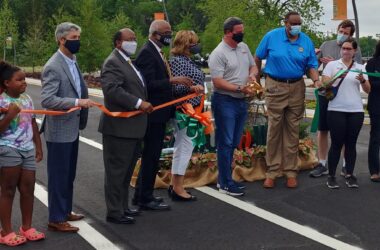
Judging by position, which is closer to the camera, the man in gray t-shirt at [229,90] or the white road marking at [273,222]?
the white road marking at [273,222]

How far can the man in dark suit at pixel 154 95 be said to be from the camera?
5.73 meters

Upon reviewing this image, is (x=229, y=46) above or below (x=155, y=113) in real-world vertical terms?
above

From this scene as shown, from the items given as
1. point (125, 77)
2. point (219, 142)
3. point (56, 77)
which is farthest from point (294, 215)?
point (56, 77)

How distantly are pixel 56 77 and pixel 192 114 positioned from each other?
169cm

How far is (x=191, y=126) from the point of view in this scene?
6156mm

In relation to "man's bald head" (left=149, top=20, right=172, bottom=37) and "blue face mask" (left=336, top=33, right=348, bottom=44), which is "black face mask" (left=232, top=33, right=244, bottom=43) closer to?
"man's bald head" (left=149, top=20, right=172, bottom=37)

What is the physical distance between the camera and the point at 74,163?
5.38 m

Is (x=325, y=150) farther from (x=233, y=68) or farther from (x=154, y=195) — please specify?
(x=154, y=195)

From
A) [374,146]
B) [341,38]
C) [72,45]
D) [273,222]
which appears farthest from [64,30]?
[374,146]

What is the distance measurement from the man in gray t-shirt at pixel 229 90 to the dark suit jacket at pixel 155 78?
2.62 ft

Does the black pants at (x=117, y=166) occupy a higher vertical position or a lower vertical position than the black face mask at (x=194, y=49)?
lower

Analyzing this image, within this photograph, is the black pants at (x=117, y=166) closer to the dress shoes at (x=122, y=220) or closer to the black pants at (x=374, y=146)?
the dress shoes at (x=122, y=220)

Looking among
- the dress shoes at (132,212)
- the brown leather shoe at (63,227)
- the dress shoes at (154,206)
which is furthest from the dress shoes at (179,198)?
the brown leather shoe at (63,227)

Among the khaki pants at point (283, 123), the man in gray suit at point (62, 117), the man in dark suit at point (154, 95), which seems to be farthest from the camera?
the khaki pants at point (283, 123)
